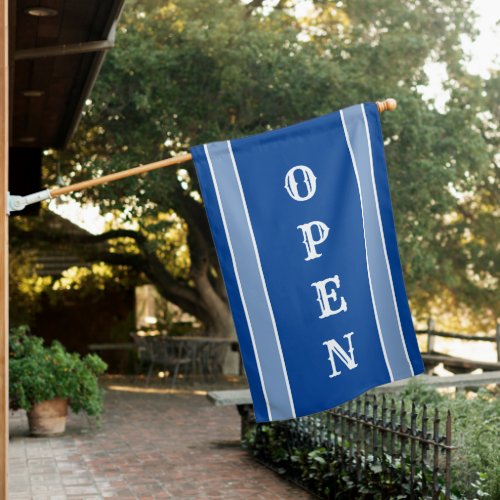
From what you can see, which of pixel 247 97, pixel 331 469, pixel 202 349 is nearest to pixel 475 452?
pixel 331 469

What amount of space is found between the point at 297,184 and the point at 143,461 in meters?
5.54

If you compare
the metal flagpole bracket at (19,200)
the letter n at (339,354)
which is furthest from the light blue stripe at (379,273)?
the metal flagpole bracket at (19,200)

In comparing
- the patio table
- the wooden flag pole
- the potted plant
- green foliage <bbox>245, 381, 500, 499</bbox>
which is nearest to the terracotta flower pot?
the potted plant

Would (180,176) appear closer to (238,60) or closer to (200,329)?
(238,60)

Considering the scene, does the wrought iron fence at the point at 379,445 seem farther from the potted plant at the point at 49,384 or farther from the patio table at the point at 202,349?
the patio table at the point at 202,349

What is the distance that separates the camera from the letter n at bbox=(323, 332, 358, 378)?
4.92 m

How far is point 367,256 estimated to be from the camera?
505 centimetres

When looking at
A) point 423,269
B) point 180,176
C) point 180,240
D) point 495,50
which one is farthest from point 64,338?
point 495,50

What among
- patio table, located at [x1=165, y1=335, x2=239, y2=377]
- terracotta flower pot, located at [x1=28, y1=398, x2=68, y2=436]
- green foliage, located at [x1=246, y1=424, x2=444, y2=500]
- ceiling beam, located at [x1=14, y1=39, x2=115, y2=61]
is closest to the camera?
green foliage, located at [x1=246, y1=424, x2=444, y2=500]

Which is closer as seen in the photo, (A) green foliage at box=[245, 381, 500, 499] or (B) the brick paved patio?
(A) green foliage at box=[245, 381, 500, 499]

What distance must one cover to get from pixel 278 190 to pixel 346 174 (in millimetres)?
397

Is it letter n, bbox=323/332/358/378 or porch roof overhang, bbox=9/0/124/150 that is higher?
porch roof overhang, bbox=9/0/124/150

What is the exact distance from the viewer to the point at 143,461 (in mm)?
9727

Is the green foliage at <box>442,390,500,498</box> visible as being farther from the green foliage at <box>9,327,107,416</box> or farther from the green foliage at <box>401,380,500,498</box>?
the green foliage at <box>9,327,107,416</box>
